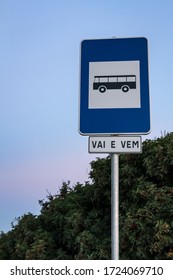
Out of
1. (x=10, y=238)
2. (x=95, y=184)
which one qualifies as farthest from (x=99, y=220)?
(x=10, y=238)

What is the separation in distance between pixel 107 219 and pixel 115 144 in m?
3.53

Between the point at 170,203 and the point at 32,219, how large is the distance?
2581 mm

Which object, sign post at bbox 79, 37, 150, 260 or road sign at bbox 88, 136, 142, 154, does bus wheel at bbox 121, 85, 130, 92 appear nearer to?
sign post at bbox 79, 37, 150, 260

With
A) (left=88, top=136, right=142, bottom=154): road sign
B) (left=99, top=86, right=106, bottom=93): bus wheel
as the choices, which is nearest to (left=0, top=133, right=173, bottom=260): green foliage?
(left=88, top=136, right=142, bottom=154): road sign

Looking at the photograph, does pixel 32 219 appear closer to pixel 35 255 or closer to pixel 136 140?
pixel 35 255

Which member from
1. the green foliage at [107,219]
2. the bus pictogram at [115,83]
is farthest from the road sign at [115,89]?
the green foliage at [107,219]

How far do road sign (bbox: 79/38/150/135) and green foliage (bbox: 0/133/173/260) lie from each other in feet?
8.51

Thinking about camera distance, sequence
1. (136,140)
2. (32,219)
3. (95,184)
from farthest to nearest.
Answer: (32,219) < (95,184) < (136,140)

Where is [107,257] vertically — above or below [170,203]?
below

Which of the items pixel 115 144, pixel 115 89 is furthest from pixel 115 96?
pixel 115 144

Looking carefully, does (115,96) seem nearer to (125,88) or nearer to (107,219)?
(125,88)

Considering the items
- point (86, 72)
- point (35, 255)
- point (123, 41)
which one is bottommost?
point (35, 255)

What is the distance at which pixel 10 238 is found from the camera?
314 inches
